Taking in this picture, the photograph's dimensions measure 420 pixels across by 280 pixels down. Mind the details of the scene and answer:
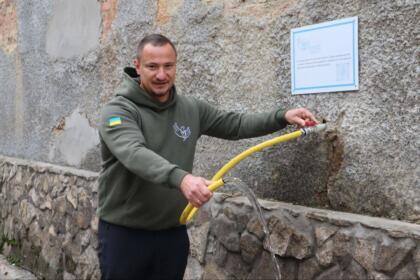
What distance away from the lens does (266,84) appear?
2844 mm

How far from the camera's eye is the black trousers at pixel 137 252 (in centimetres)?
243

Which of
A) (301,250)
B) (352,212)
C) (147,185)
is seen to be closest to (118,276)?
(147,185)

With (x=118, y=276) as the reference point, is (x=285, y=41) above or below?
above

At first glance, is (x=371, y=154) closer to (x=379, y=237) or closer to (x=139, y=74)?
(x=379, y=237)

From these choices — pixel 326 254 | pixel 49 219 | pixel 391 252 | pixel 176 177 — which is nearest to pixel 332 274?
pixel 326 254

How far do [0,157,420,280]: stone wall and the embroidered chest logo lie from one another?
22.1 inches

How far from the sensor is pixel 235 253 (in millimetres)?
2877

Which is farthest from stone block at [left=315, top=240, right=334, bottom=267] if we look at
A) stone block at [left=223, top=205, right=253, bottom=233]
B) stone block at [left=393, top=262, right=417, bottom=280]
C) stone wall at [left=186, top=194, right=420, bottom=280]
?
stone block at [left=223, top=205, right=253, bottom=233]

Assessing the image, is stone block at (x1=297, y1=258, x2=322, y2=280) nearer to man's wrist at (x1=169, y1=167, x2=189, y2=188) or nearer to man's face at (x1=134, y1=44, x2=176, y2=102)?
man's wrist at (x1=169, y1=167, x2=189, y2=188)

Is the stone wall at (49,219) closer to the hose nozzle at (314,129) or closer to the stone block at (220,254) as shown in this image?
the stone block at (220,254)

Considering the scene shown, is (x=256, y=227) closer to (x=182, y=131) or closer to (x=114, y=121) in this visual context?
(x=182, y=131)

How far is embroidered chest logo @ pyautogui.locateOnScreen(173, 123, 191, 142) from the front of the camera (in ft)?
8.02

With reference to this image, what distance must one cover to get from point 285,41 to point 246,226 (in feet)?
3.18

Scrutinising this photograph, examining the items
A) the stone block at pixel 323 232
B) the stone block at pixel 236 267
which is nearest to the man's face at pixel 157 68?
the stone block at pixel 323 232
